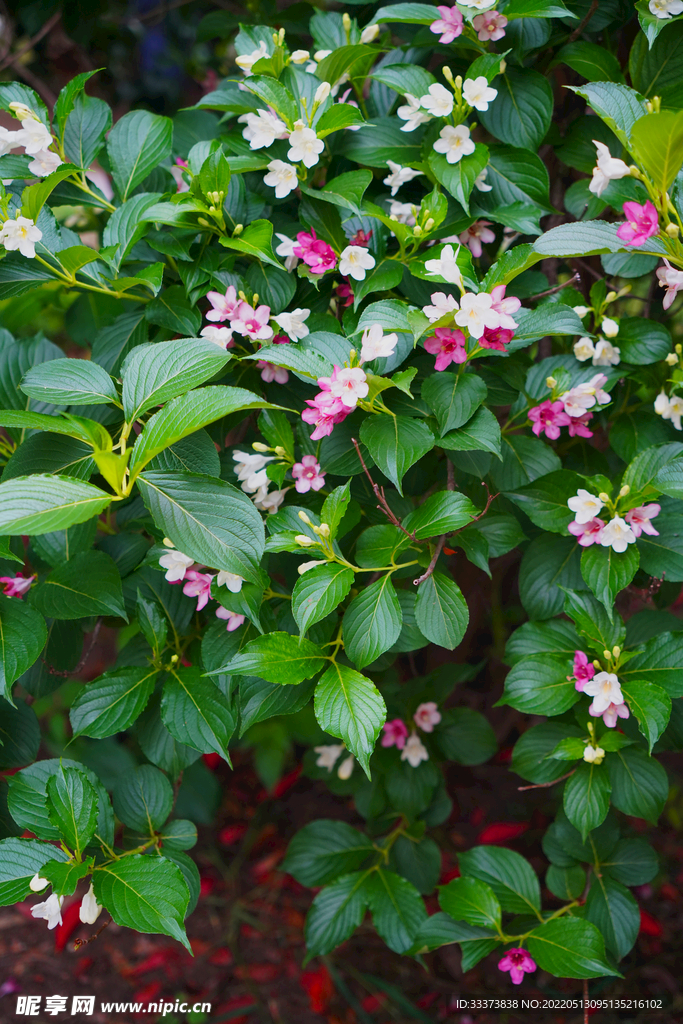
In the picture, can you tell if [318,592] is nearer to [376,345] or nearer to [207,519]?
[207,519]

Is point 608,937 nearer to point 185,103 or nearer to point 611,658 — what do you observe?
point 611,658

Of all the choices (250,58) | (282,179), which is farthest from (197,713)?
(250,58)

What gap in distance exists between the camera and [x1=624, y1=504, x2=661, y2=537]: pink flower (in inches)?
44.7

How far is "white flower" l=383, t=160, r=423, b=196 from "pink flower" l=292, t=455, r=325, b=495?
53 cm

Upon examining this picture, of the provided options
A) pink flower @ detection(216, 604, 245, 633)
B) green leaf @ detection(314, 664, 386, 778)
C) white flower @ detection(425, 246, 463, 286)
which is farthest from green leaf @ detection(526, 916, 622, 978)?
white flower @ detection(425, 246, 463, 286)

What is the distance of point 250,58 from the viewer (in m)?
1.25

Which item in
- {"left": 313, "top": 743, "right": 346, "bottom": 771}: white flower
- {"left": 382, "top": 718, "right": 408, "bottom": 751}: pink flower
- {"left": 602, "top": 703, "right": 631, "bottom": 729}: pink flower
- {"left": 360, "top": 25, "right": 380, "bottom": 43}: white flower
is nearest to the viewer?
{"left": 602, "top": 703, "right": 631, "bottom": 729}: pink flower

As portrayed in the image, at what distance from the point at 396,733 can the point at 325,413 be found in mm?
920

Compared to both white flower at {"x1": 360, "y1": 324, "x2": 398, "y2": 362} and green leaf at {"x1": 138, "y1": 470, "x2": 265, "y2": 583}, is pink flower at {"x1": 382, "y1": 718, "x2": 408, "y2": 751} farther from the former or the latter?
white flower at {"x1": 360, "y1": 324, "x2": 398, "y2": 362}

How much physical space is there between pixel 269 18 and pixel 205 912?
2513 mm

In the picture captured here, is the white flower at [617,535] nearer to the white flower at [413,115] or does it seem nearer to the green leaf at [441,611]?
the green leaf at [441,611]

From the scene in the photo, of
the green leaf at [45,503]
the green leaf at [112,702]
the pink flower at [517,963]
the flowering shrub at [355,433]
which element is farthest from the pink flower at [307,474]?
the pink flower at [517,963]

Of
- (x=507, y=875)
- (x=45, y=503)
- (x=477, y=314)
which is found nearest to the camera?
(x=45, y=503)

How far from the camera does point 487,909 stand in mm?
1328
